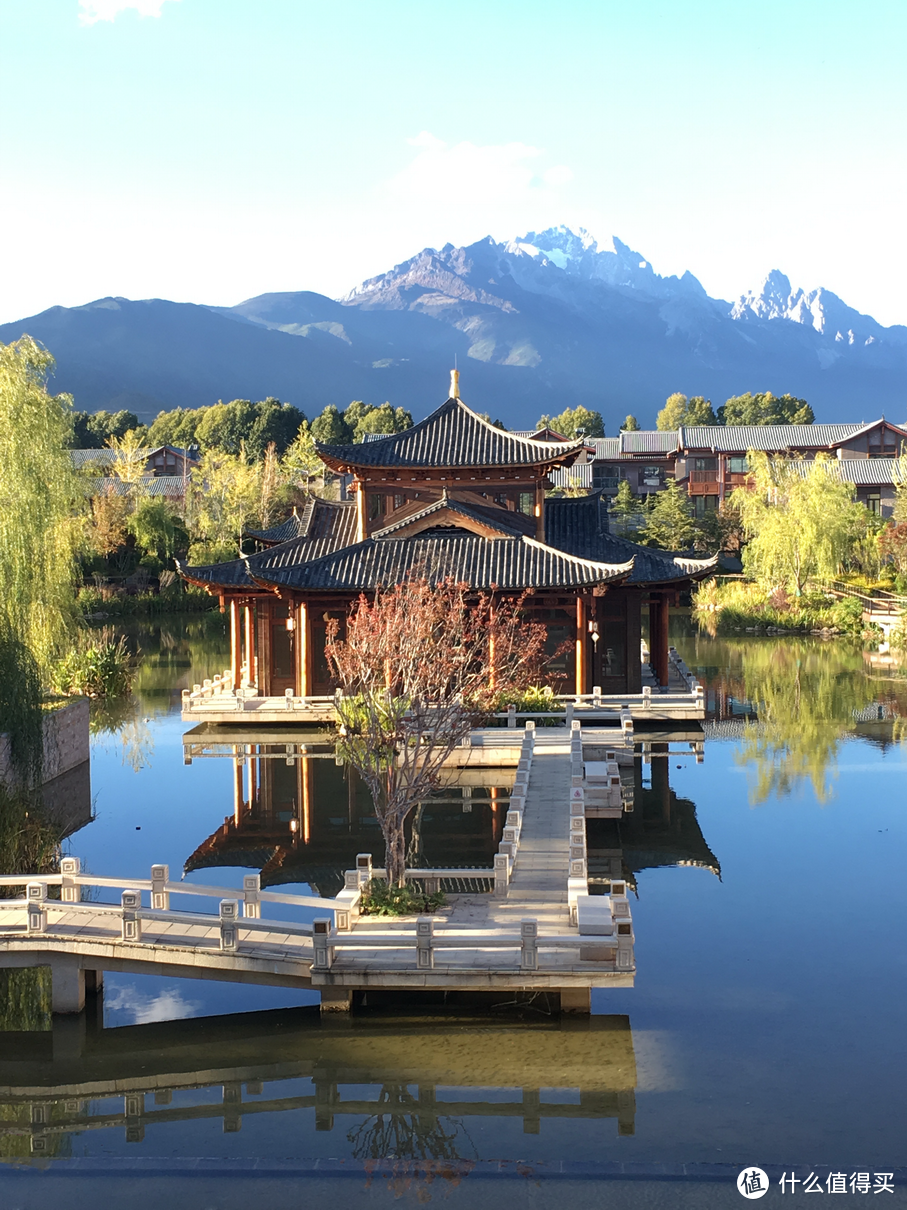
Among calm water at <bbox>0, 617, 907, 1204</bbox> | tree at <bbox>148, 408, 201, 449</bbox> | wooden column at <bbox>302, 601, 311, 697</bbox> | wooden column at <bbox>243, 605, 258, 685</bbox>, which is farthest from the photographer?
tree at <bbox>148, 408, 201, 449</bbox>

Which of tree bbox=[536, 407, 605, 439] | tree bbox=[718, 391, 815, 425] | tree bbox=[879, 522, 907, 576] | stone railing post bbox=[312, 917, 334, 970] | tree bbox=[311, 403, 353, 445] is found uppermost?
tree bbox=[718, 391, 815, 425]

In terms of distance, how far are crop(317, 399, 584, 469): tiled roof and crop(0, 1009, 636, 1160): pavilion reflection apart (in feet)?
65.0

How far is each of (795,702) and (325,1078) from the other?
884 inches

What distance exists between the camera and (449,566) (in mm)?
28250

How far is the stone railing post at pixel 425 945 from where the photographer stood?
35.8 ft

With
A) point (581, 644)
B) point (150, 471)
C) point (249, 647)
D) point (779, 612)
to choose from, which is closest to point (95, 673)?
point (249, 647)

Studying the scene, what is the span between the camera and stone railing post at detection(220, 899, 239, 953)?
11.3 metres

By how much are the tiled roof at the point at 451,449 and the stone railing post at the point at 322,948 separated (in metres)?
19.3

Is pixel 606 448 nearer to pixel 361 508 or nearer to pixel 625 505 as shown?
pixel 625 505

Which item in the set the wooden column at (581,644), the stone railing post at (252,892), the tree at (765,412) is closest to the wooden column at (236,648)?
the wooden column at (581,644)

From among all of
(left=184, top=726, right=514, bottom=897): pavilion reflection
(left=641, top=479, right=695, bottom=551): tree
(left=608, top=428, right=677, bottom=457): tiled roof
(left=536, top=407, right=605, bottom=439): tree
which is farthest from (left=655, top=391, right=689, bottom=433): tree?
(left=184, top=726, right=514, bottom=897): pavilion reflection

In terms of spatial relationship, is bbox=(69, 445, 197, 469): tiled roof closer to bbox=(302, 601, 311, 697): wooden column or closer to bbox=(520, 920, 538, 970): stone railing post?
bbox=(302, 601, 311, 697): wooden column

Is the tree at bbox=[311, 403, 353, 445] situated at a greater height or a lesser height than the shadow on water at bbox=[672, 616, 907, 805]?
greater

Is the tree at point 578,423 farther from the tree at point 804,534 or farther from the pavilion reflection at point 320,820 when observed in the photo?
the pavilion reflection at point 320,820
